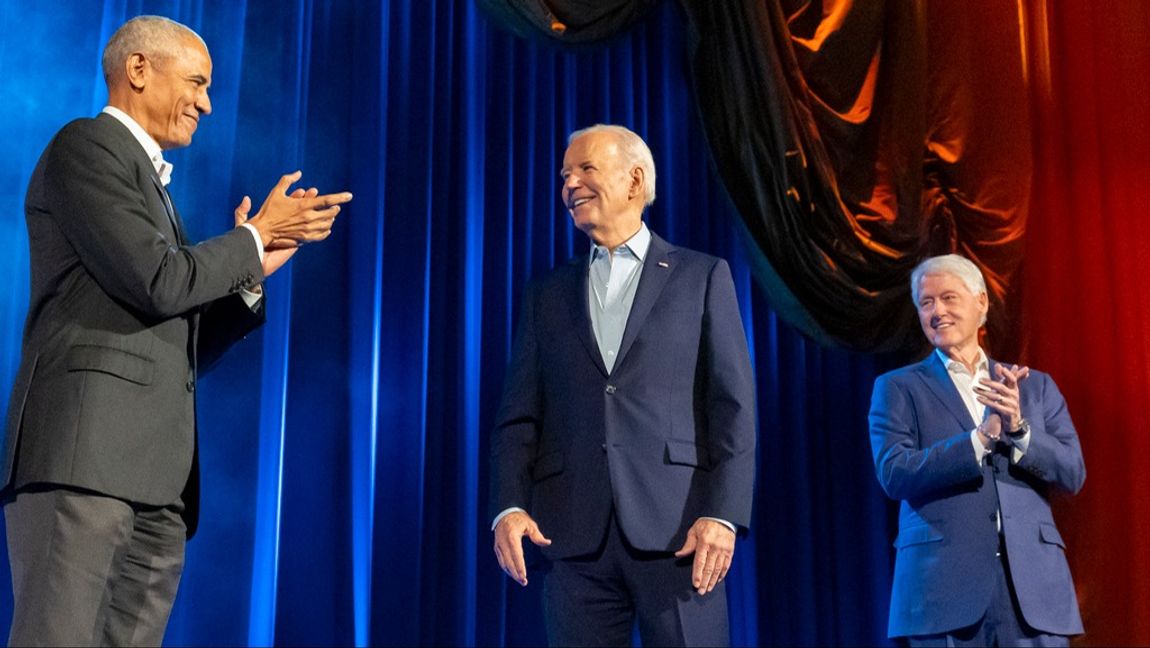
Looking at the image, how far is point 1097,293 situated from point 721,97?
4.45 ft

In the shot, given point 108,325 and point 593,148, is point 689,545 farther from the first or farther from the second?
point 108,325

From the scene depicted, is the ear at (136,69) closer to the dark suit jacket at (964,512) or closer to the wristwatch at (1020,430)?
the dark suit jacket at (964,512)

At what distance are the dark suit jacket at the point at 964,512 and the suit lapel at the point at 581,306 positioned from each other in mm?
989

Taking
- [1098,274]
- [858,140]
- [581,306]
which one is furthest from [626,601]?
[1098,274]

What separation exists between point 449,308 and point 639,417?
57.5 inches

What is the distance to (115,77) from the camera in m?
2.31

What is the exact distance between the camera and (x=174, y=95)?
231 cm

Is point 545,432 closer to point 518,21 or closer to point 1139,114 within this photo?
point 518,21

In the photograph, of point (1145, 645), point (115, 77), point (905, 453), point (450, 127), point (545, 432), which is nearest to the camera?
point (115, 77)

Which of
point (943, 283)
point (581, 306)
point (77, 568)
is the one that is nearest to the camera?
point (77, 568)

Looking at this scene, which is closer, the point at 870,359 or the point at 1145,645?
the point at 1145,645

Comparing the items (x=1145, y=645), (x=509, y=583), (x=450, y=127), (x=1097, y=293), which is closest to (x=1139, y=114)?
(x=1097, y=293)

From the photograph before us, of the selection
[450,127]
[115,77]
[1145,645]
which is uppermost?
[450,127]

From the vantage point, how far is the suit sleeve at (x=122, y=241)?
2.05 m
